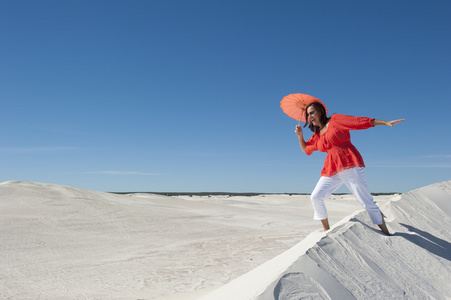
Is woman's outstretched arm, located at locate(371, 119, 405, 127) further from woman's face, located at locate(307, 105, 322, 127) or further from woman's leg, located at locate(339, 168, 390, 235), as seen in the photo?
woman's face, located at locate(307, 105, 322, 127)

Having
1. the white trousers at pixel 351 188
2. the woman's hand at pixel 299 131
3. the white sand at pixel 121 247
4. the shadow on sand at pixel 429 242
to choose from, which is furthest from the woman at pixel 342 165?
the white sand at pixel 121 247

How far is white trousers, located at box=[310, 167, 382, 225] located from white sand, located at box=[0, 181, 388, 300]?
73.6 inches

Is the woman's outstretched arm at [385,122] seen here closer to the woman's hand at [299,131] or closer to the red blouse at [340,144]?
the red blouse at [340,144]

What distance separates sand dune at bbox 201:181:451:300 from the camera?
2.65m

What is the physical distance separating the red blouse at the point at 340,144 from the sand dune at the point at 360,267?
27.5 inches

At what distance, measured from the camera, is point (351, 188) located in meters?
4.11

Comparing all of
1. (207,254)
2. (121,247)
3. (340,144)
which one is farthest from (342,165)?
(121,247)

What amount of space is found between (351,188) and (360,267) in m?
1.08

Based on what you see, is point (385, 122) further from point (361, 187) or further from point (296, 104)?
point (296, 104)

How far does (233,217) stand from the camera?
13789 millimetres

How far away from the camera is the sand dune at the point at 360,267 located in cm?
265

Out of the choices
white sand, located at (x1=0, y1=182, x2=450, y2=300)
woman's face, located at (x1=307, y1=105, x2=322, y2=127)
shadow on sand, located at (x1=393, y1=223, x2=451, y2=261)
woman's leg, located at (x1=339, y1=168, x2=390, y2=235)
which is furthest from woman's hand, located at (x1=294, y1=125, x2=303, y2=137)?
shadow on sand, located at (x1=393, y1=223, x2=451, y2=261)

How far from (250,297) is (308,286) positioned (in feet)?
1.76

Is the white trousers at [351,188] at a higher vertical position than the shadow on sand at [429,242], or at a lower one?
higher
